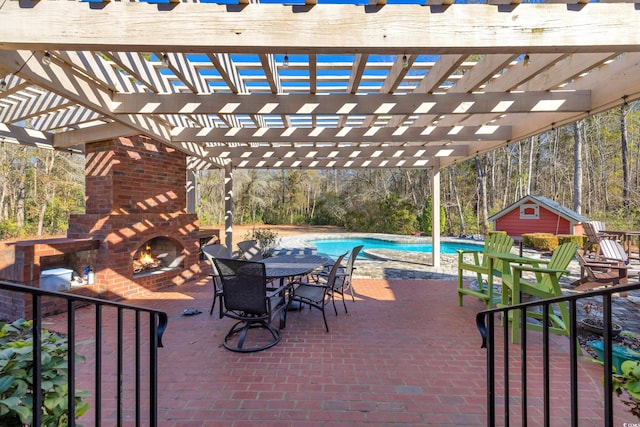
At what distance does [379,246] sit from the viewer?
14.0 metres

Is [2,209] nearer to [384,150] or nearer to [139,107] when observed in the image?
[139,107]

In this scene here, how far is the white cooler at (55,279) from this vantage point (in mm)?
4148

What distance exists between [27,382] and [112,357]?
235 centimetres

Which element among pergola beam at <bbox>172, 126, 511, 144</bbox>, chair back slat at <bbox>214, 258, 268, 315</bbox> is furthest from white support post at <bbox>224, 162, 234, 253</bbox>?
chair back slat at <bbox>214, 258, 268, 315</bbox>

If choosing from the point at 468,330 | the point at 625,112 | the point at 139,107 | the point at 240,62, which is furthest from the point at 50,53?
the point at 625,112

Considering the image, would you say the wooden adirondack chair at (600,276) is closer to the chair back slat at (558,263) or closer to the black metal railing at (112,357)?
the chair back slat at (558,263)

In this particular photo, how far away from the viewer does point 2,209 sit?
478 inches

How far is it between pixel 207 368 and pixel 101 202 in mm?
3607

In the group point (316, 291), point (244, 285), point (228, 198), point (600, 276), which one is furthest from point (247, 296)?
point (600, 276)

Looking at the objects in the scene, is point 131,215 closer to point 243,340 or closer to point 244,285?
point 244,285

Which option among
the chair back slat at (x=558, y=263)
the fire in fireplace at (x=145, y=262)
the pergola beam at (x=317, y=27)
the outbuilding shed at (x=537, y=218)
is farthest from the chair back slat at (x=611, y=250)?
the fire in fireplace at (x=145, y=262)

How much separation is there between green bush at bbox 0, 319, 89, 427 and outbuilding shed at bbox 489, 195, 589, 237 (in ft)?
48.6

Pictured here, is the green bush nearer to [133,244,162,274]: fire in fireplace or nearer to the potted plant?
the potted plant

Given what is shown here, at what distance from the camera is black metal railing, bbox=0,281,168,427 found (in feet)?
3.25
